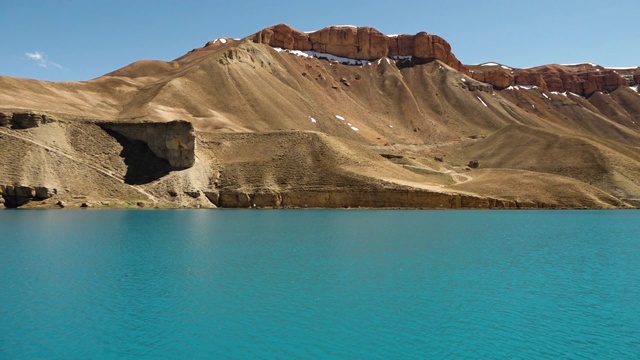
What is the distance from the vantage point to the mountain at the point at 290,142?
65.2 m

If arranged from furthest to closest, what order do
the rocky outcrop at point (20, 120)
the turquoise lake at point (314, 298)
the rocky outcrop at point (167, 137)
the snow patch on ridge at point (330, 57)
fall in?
the snow patch on ridge at point (330, 57) < the rocky outcrop at point (167, 137) < the rocky outcrop at point (20, 120) < the turquoise lake at point (314, 298)

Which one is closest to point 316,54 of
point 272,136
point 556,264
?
point 272,136

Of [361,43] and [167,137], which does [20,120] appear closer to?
[167,137]

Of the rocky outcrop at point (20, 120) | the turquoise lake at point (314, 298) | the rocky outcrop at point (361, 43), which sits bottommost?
the turquoise lake at point (314, 298)

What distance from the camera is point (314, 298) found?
59.1ft

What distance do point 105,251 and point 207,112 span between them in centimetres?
7453

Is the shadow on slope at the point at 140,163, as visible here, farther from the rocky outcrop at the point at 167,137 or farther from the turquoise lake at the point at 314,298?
the turquoise lake at the point at 314,298

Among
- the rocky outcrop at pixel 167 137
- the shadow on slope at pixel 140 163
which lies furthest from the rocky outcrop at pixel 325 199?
the shadow on slope at pixel 140 163

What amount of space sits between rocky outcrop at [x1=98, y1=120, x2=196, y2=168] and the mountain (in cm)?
16

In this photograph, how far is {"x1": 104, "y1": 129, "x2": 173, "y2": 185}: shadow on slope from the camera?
67.5m

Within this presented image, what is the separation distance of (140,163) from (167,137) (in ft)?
16.3

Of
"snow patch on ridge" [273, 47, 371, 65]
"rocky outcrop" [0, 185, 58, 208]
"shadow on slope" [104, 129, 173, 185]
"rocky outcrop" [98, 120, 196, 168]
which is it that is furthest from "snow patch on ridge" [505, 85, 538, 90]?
"rocky outcrop" [0, 185, 58, 208]

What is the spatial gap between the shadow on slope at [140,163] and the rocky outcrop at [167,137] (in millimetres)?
604

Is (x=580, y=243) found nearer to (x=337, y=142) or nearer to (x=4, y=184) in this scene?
(x=337, y=142)
